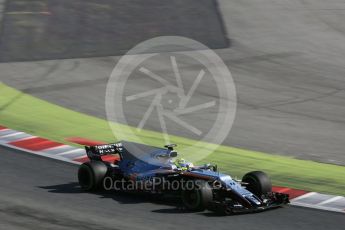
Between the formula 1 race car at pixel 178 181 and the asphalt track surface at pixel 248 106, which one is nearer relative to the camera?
the asphalt track surface at pixel 248 106

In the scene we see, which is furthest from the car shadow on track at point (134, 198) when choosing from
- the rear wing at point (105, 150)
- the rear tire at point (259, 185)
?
the rear tire at point (259, 185)

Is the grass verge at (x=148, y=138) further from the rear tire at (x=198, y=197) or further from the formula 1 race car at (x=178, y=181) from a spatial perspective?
the rear tire at (x=198, y=197)

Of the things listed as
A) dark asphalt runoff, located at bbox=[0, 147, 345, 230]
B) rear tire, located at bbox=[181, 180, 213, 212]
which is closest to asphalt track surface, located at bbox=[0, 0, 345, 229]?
dark asphalt runoff, located at bbox=[0, 147, 345, 230]

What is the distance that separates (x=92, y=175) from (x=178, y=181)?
5.48 feet

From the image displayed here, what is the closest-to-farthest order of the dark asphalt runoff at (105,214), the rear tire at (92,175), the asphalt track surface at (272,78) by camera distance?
the dark asphalt runoff at (105,214) → the rear tire at (92,175) → the asphalt track surface at (272,78)

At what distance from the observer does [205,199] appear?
41.6ft

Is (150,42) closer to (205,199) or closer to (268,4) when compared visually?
(268,4)

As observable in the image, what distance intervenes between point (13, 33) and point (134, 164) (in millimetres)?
15255

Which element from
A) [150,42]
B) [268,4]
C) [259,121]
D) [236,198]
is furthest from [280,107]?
[268,4]

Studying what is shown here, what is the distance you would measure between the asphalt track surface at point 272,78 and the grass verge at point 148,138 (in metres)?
0.53

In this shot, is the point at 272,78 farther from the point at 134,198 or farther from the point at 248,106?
the point at 134,198

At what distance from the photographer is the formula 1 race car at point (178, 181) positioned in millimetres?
12883

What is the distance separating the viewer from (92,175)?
1404 cm

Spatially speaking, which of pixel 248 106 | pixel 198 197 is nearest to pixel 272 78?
pixel 248 106
